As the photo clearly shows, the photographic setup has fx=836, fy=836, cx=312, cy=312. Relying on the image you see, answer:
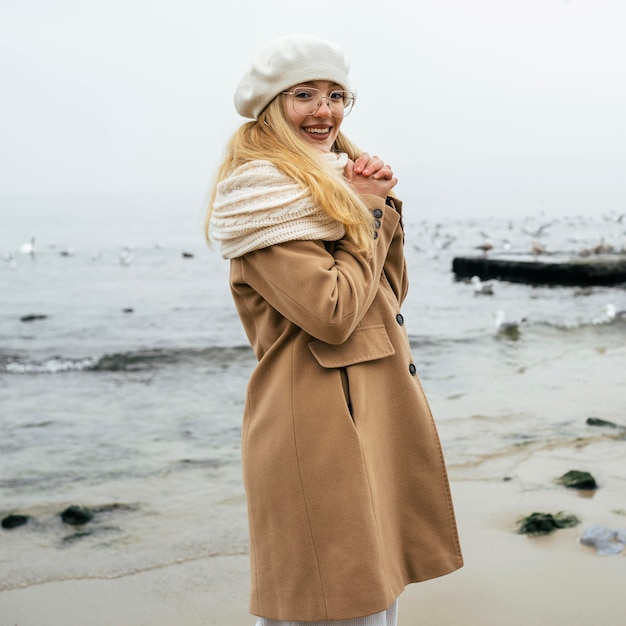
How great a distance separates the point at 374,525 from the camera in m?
1.83

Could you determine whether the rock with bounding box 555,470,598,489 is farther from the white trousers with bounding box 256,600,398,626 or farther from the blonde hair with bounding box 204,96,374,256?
the blonde hair with bounding box 204,96,374,256

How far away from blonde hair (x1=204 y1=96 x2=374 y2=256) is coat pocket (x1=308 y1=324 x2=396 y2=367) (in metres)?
0.18

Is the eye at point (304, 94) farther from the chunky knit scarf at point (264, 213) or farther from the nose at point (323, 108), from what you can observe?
the chunky knit scarf at point (264, 213)

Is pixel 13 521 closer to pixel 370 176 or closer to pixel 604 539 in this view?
pixel 604 539

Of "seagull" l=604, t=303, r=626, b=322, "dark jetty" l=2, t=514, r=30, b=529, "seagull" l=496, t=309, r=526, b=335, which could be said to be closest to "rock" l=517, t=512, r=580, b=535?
"dark jetty" l=2, t=514, r=30, b=529

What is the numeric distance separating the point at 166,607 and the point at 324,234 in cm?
188

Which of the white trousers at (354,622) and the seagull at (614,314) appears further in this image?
the seagull at (614,314)

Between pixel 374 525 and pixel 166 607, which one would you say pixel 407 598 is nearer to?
pixel 166 607

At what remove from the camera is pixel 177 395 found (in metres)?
7.98

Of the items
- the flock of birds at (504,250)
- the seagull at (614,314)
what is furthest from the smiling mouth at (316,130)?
the seagull at (614,314)

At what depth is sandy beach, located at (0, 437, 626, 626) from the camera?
2.86m

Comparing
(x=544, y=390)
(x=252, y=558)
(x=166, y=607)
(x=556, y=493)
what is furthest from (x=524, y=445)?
(x=252, y=558)

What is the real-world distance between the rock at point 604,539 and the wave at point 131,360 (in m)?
6.46

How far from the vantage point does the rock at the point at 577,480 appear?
4141 millimetres
